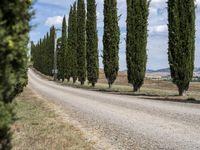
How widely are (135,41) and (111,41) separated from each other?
26.9ft

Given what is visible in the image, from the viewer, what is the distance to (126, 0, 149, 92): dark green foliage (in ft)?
141

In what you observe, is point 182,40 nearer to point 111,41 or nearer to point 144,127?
point 111,41

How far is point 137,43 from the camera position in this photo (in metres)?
43.2

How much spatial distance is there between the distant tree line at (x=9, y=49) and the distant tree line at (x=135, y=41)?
30690 millimetres

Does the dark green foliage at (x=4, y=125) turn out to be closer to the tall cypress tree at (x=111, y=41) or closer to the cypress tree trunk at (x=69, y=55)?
the tall cypress tree at (x=111, y=41)

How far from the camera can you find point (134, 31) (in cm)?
4381

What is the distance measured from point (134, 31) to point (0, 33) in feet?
131

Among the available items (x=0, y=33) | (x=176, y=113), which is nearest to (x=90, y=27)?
(x=176, y=113)

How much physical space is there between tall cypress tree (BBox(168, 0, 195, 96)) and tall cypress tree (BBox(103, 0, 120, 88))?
16119mm

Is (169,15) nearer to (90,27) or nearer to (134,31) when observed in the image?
(134,31)

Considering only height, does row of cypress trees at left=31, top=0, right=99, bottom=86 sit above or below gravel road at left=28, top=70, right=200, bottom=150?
above

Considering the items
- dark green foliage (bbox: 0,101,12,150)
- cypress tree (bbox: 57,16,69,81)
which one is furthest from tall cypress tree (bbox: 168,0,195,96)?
cypress tree (bbox: 57,16,69,81)

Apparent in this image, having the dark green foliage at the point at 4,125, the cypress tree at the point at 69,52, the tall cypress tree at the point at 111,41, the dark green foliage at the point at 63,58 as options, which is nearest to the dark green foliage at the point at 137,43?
the tall cypress tree at the point at 111,41

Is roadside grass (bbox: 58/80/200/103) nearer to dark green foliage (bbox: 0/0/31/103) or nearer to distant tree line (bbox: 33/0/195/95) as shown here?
distant tree line (bbox: 33/0/195/95)
